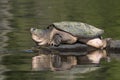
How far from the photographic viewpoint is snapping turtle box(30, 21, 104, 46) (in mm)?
14070

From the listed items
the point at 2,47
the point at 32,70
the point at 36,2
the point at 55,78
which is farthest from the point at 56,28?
the point at 36,2

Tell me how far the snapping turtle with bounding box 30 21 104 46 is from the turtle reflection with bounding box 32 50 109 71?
0.52m

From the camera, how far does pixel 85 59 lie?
13.0 meters

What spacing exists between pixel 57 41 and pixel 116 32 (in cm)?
325

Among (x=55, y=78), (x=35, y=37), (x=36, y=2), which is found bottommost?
(x=55, y=78)

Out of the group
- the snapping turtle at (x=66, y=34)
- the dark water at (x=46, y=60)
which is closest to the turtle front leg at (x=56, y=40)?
the snapping turtle at (x=66, y=34)

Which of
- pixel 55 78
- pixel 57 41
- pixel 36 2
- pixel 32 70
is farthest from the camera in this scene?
pixel 36 2

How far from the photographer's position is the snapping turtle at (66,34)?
14.1 m

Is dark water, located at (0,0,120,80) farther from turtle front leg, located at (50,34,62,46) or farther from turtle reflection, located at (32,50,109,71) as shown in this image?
turtle front leg, located at (50,34,62,46)

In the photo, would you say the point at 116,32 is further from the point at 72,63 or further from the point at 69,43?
the point at 72,63

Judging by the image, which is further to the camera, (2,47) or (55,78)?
(2,47)

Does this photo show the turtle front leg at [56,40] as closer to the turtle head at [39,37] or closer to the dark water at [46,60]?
the turtle head at [39,37]

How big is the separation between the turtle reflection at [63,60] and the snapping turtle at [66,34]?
52 centimetres

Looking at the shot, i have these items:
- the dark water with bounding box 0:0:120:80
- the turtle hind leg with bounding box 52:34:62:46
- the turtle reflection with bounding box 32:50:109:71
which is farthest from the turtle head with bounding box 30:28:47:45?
the turtle reflection with bounding box 32:50:109:71
